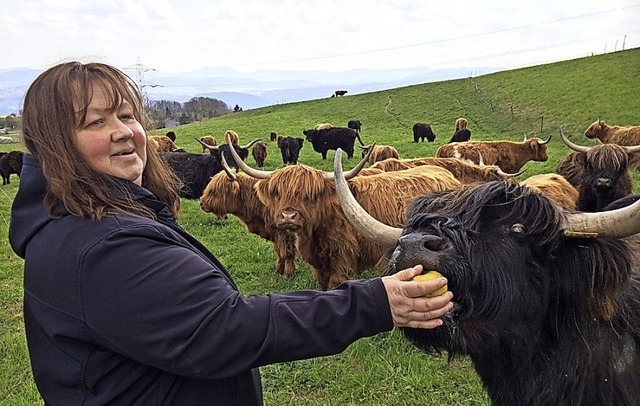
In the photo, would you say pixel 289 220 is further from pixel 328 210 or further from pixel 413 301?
pixel 413 301

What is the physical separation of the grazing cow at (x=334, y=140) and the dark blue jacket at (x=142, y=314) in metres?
21.6

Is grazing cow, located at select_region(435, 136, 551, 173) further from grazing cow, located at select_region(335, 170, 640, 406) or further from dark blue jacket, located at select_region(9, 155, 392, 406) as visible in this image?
dark blue jacket, located at select_region(9, 155, 392, 406)

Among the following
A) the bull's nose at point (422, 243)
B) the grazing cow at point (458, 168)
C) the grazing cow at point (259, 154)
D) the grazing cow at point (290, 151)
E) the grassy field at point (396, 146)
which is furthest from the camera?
the grazing cow at point (290, 151)

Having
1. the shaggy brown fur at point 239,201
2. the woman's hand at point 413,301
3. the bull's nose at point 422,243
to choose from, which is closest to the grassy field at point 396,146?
the shaggy brown fur at point 239,201

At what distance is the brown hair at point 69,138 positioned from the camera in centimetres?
165

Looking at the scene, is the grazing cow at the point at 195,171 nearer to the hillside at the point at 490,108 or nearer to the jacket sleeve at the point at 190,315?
the hillside at the point at 490,108

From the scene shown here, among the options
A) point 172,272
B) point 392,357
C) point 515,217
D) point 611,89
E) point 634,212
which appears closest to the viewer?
point 172,272

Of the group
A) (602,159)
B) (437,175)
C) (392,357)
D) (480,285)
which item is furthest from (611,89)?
(480,285)

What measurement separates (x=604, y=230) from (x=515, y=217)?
355 millimetres

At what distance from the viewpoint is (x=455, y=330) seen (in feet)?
6.82

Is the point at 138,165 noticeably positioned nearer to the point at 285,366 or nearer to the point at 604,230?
the point at 604,230

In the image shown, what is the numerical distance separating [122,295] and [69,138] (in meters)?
0.61

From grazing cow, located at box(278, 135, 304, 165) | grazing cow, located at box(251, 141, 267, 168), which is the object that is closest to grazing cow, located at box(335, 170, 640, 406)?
grazing cow, located at box(251, 141, 267, 168)

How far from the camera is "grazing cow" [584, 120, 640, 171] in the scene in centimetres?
1530
